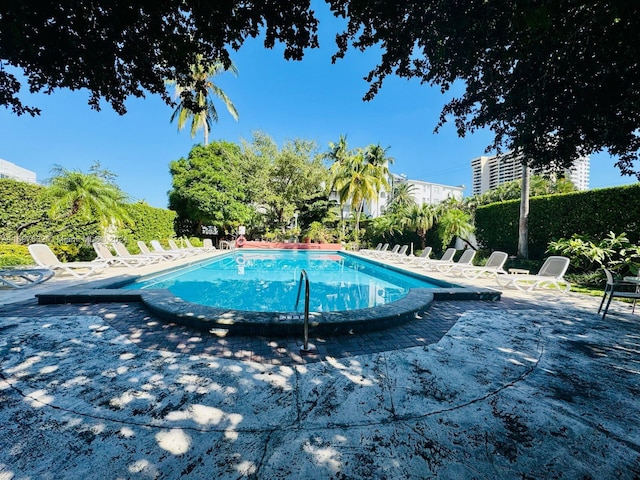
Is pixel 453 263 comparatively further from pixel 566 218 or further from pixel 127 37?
pixel 127 37

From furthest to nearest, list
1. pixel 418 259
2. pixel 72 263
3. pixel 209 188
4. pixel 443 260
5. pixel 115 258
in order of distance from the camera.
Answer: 1. pixel 209 188
2. pixel 418 259
3. pixel 443 260
4. pixel 115 258
5. pixel 72 263

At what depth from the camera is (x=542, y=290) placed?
25.6ft

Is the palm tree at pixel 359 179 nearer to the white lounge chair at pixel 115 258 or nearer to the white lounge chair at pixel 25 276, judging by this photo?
the white lounge chair at pixel 115 258

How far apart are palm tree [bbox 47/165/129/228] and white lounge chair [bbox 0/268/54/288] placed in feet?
12.9

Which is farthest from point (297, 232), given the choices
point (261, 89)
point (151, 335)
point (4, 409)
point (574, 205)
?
point (4, 409)

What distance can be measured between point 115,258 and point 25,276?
8.91 feet

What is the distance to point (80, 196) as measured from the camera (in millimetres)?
10828

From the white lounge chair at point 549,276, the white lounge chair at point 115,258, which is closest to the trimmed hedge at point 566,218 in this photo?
the white lounge chair at point 549,276

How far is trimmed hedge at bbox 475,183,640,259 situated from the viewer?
29.0 feet

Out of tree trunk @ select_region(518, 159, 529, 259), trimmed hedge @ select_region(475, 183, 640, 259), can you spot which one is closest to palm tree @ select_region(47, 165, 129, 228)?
tree trunk @ select_region(518, 159, 529, 259)

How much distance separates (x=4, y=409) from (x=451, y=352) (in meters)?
4.45

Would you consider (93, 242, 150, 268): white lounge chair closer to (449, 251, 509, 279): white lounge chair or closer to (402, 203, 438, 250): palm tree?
(449, 251, 509, 279): white lounge chair

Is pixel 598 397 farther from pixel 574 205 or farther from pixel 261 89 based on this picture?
pixel 261 89

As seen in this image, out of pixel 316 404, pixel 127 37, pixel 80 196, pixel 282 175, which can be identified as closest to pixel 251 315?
pixel 316 404
